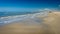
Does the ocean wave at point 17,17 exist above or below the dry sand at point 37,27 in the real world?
above

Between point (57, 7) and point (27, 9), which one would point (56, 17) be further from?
point (27, 9)

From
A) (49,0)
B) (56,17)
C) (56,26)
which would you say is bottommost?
(56,26)

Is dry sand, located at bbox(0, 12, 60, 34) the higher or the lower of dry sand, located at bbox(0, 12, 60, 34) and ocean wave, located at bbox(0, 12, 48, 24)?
the lower

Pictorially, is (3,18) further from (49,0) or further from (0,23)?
(49,0)

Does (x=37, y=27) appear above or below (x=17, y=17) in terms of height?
below

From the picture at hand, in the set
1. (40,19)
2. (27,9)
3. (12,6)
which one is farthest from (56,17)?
(12,6)

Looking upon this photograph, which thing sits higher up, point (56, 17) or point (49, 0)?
point (49, 0)
